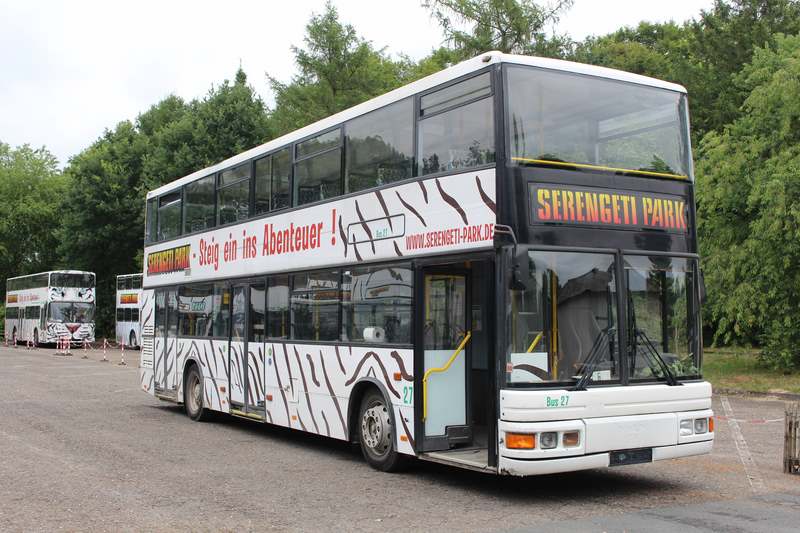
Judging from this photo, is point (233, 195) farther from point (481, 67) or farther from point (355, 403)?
point (481, 67)

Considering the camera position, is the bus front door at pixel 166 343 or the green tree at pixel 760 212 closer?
the bus front door at pixel 166 343

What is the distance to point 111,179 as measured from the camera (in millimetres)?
49875

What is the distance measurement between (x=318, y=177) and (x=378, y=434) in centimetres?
375

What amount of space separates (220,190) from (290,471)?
629 cm

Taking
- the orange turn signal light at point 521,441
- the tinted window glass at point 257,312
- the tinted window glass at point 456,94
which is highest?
the tinted window glass at point 456,94

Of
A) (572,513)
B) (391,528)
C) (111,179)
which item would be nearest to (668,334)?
(572,513)

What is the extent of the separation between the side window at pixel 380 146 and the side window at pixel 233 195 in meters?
3.32

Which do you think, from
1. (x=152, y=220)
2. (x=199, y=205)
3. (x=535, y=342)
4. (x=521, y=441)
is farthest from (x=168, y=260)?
(x=521, y=441)

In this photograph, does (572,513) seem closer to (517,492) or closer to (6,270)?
(517,492)

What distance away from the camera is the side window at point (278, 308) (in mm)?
12953

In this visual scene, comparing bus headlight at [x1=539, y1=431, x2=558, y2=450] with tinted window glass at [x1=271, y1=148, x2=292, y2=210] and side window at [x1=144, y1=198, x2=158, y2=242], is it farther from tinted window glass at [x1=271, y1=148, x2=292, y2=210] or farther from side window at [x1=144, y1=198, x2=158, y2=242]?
side window at [x1=144, y1=198, x2=158, y2=242]

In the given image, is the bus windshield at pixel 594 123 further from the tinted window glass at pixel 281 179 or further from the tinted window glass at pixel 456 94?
the tinted window glass at pixel 281 179

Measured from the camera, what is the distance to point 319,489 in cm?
946

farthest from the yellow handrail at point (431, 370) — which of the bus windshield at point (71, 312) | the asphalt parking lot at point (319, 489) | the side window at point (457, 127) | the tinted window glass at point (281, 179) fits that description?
the bus windshield at point (71, 312)
